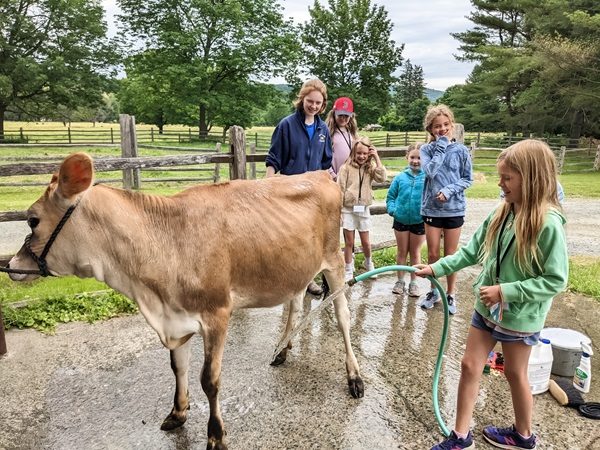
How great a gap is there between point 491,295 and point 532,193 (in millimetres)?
554

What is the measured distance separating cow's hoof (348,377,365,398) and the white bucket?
116 centimetres

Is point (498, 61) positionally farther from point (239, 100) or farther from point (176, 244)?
point (176, 244)

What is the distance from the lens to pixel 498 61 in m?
28.6

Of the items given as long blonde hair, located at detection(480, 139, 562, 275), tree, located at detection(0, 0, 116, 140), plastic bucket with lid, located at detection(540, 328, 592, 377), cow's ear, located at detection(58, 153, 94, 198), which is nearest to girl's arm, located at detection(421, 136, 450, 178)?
plastic bucket with lid, located at detection(540, 328, 592, 377)

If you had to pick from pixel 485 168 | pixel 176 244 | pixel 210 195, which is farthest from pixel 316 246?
pixel 485 168

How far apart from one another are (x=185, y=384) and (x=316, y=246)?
4.23 feet

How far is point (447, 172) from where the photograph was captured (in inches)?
179

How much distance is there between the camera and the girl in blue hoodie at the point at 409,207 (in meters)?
5.07

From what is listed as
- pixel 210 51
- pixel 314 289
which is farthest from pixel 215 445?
pixel 210 51

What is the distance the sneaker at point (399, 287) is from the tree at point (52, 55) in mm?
30286

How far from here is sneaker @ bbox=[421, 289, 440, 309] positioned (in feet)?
16.4

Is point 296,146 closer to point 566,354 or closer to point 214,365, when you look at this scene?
point 214,365

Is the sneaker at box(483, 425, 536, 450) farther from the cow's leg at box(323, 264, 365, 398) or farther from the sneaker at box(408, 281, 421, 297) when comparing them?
the sneaker at box(408, 281, 421, 297)

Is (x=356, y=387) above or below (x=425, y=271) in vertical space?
below
